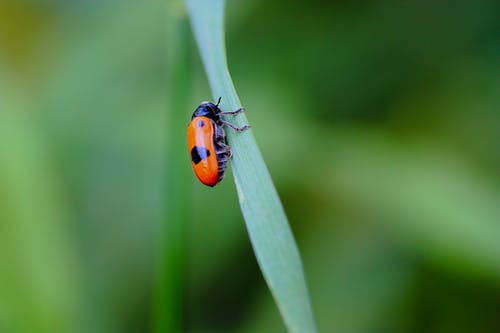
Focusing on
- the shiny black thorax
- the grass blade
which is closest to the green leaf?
the grass blade

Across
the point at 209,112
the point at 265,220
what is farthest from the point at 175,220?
the point at 265,220

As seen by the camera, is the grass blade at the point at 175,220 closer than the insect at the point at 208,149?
Yes

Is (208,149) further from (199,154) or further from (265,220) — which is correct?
(265,220)

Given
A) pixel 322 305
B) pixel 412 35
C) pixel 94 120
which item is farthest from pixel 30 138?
pixel 412 35

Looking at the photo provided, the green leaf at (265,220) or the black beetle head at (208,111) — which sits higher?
the black beetle head at (208,111)

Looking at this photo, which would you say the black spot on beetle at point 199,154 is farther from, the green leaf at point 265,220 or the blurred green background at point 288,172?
the green leaf at point 265,220

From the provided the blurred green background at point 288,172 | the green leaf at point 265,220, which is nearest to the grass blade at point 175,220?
the blurred green background at point 288,172
